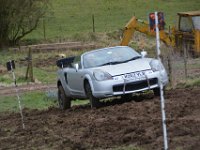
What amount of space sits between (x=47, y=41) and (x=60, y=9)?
12969 mm

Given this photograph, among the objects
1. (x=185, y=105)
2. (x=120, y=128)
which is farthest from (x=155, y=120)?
(x=185, y=105)

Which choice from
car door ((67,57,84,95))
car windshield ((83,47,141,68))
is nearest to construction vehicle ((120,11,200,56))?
car door ((67,57,84,95))

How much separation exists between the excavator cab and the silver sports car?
16579 millimetres

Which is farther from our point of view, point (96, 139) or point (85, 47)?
point (85, 47)

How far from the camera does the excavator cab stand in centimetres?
3303

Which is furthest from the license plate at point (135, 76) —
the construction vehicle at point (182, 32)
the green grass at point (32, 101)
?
the construction vehicle at point (182, 32)

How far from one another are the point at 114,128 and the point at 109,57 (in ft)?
16.7

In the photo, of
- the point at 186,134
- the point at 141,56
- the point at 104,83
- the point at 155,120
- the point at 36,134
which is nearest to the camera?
the point at 186,134

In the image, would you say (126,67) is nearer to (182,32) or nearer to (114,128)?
(114,128)

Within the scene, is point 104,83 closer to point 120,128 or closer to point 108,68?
point 108,68

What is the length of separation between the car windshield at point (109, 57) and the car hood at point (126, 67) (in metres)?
0.42

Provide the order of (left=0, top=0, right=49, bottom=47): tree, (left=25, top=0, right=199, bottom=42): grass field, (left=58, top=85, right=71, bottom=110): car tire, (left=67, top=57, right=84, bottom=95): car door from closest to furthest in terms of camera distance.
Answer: (left=67, top=57, right=84, bottom=95): car door → (left=58, top=85, right=71, bottom=110): car tire → (left=0, top=0, right=49, bottom=47): tree → (left=25, top=0, right=199, bottom=42): grass field

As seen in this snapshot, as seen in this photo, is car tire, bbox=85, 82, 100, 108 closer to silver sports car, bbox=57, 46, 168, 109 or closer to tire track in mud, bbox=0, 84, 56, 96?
silver sports car, bbox=57, 46, 168, 109

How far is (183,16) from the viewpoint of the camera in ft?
114
